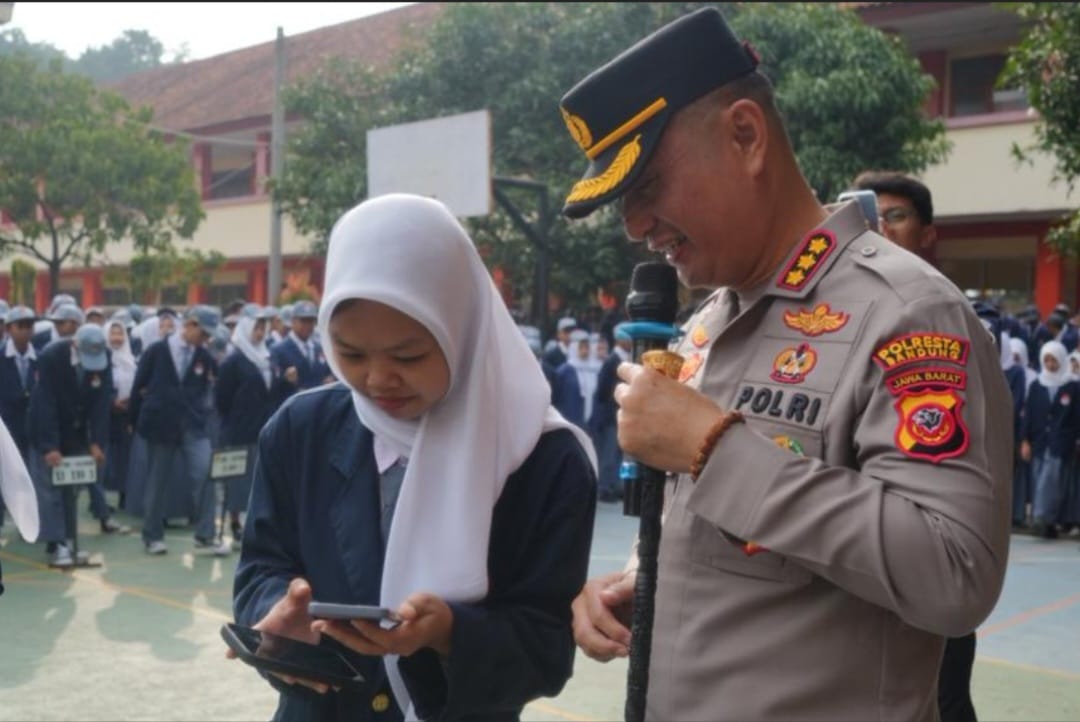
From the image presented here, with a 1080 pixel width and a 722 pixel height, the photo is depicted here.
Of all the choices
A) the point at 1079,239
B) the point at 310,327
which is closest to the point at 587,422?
the point at 310,327

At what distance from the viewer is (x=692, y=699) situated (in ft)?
5.32

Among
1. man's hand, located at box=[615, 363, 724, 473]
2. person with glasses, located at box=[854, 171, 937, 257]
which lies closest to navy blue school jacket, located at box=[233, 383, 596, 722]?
man's hand, located at box=[615, 363, 724, 473]

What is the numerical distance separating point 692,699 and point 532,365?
2.46ft

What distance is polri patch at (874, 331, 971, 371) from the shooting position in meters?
1.45

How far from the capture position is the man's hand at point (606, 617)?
1789mm

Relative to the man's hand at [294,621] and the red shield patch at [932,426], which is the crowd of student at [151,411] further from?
the red shield patch at [932,426]

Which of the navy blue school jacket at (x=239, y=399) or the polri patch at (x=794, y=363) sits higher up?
the polri patch at (x=794, y=363)

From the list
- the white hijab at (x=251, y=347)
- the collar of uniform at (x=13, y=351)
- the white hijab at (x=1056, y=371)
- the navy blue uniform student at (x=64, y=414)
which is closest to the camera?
the navy blue uniform student at (x=64, y=414)

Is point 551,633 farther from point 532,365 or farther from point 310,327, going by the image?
point 310,327

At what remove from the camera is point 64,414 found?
8.48m

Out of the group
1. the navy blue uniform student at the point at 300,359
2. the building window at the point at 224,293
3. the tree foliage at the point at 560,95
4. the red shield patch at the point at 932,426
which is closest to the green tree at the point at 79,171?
the building window at the point at 224,293

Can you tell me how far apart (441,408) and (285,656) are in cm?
47

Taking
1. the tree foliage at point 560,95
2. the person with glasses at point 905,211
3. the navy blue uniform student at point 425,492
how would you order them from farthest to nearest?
1. the tree foliage at point 560,95
2. the person with glasses at point 905,211
3. the navy blue uniform student at point 425,492

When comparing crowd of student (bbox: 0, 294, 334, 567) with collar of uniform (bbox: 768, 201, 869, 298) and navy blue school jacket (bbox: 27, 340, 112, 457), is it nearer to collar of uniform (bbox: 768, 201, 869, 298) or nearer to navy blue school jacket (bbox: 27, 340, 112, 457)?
navy blue school jacket (bbox: 27, 340, 112, 457)
